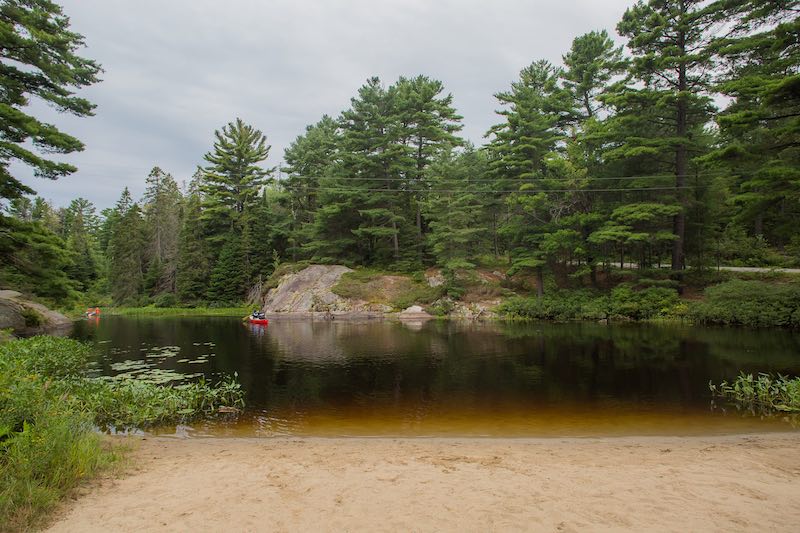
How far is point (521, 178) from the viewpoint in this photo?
33.4 meters

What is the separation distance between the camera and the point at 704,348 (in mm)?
16625

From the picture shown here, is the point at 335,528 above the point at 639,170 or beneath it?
beneath

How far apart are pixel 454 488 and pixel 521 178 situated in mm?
31215

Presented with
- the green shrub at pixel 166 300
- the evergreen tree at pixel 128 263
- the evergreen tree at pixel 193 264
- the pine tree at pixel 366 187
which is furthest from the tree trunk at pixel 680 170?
the evergreen tree at pixel 128 263

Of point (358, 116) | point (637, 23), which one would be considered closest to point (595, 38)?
point (637, 23)

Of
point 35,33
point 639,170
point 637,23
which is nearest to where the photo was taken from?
point 35,33

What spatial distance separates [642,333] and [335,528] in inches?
854

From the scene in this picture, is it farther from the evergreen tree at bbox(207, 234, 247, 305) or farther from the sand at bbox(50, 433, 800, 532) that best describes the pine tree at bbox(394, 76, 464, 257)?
the sand at bbox(50, 433, 800, 532)

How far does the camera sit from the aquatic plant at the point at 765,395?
9.03 metres

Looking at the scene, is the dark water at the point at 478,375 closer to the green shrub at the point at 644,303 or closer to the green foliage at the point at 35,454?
the green shrub at the point at 644,303

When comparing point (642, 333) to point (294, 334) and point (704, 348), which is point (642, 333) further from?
point (294, 334)

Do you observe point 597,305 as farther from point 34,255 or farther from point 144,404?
point 34,255

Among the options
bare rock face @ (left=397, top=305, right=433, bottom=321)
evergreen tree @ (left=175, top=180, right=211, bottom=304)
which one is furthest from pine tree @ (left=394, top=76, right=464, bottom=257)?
evergreen tree @ (left=175, top=180, right=211, bottom=304)

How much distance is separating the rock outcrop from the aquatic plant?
978 inches
